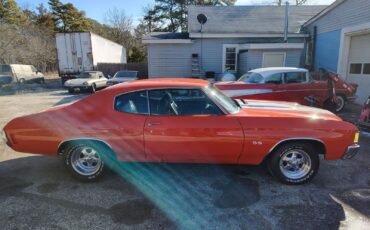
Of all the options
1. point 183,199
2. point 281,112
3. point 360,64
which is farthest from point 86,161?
point 360,64

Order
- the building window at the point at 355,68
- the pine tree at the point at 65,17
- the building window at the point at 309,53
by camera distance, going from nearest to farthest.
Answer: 1. the building window at the point at 355,68
2. the building window at the point at 309,53
3. the pine tree at the point at 65,17

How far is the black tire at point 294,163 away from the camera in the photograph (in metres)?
3.47

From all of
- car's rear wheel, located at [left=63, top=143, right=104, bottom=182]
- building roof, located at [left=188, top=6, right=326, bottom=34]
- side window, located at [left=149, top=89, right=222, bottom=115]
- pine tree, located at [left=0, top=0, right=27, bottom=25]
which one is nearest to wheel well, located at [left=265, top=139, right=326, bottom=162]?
side window, located at [left=149, top=89, right=222, bottom=115]

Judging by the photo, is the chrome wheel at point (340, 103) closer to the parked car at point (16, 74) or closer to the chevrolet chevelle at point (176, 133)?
the chevrolet chevelle at point (176, 133)

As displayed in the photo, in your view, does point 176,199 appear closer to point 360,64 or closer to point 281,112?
point 281,112

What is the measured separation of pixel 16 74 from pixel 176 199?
20.3 m

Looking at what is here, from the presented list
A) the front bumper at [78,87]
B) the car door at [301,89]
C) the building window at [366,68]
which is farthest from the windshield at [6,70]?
the building window at [366,68]

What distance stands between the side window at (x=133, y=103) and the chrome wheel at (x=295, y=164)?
6.97 ft

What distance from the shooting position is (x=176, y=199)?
3.25 meters

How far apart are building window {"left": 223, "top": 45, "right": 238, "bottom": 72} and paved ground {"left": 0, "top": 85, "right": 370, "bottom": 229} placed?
35.5 feet

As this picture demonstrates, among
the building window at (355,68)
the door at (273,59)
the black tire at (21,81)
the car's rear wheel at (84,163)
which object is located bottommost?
the car's rear wheel at (84,163)

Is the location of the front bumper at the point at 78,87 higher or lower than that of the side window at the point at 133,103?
lower

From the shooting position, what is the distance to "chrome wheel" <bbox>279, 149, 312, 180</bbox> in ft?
11.6

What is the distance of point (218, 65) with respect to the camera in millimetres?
14469
